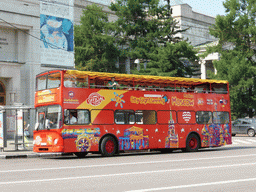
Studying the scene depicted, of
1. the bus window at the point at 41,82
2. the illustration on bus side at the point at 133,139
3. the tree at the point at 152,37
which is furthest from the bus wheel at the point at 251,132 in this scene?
the bus window at the point at 41,82

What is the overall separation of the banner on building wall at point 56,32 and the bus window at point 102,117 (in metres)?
16.5

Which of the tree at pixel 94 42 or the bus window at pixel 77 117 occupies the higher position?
the tree at pixel 94 42

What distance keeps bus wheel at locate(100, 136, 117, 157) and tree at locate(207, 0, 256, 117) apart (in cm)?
2993

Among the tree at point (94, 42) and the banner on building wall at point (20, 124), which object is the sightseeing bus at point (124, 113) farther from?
the tree at point (94, 42)

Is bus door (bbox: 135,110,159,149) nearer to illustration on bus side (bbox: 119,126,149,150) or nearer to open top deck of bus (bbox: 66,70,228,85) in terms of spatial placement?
illustration on bus side (bbox: 119,126,149,150)

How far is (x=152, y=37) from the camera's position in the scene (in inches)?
1825

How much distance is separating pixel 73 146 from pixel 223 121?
32.8 ft

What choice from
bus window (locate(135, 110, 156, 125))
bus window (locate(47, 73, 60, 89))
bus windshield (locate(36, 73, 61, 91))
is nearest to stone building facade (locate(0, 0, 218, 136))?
bus windshield (locate(36, 73, 61, 91))

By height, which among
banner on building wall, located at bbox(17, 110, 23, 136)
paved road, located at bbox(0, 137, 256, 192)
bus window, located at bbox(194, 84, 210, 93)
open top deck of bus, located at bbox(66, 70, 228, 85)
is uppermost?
open top deck of bus, located at bbox(66, 70, 228, 85)

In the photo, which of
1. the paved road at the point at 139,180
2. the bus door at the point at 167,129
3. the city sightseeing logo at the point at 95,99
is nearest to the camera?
the paved road at the point at 139,180

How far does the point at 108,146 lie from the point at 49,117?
3.13 metres

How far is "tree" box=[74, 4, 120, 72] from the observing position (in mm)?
45906

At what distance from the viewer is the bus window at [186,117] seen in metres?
23.7

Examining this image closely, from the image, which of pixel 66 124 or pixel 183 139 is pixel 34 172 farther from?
pixel 183 139
